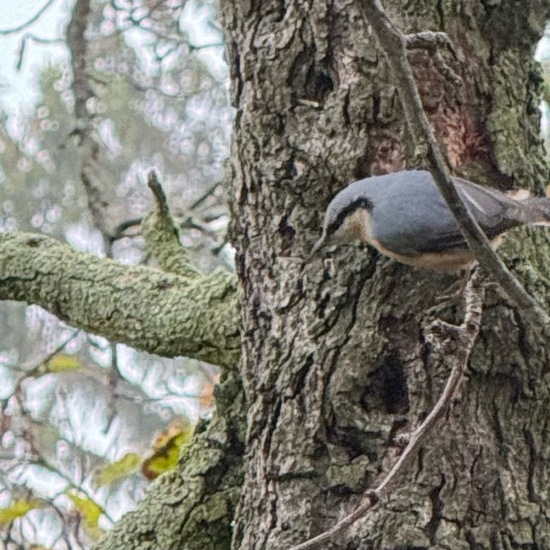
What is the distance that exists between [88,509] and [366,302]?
0.89m

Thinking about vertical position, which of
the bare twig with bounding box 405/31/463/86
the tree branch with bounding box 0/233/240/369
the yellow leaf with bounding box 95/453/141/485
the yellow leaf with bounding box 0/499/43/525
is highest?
the bare twig with bounding box 405/31/463/86

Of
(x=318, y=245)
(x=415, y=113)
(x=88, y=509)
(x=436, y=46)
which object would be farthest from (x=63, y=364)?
(x=415, y=113)

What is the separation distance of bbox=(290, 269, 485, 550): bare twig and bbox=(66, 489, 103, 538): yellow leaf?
36.6 inches

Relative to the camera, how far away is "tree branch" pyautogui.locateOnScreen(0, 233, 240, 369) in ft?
7.81

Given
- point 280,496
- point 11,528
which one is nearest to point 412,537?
point 280,496

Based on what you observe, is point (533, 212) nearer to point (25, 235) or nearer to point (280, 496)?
point (280, 496)

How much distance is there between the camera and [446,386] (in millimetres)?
1653

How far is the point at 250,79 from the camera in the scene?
7.08ft

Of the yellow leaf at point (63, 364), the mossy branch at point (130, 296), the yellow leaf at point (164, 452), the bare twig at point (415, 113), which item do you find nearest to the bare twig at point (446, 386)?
the bare twig at point (415, 113)

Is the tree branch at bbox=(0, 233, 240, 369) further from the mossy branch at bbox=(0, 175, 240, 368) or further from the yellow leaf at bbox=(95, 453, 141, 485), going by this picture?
the yellow leaf at bbox=(95, 453, 141, 485)

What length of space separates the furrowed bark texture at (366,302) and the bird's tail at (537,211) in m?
0.13

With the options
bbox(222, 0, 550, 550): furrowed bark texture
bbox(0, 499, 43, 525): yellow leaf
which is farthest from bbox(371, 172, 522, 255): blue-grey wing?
bbox(0, 499, 43, 525): yellow leaf

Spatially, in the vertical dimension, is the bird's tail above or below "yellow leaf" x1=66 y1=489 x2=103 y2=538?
above

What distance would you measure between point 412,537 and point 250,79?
895mm
